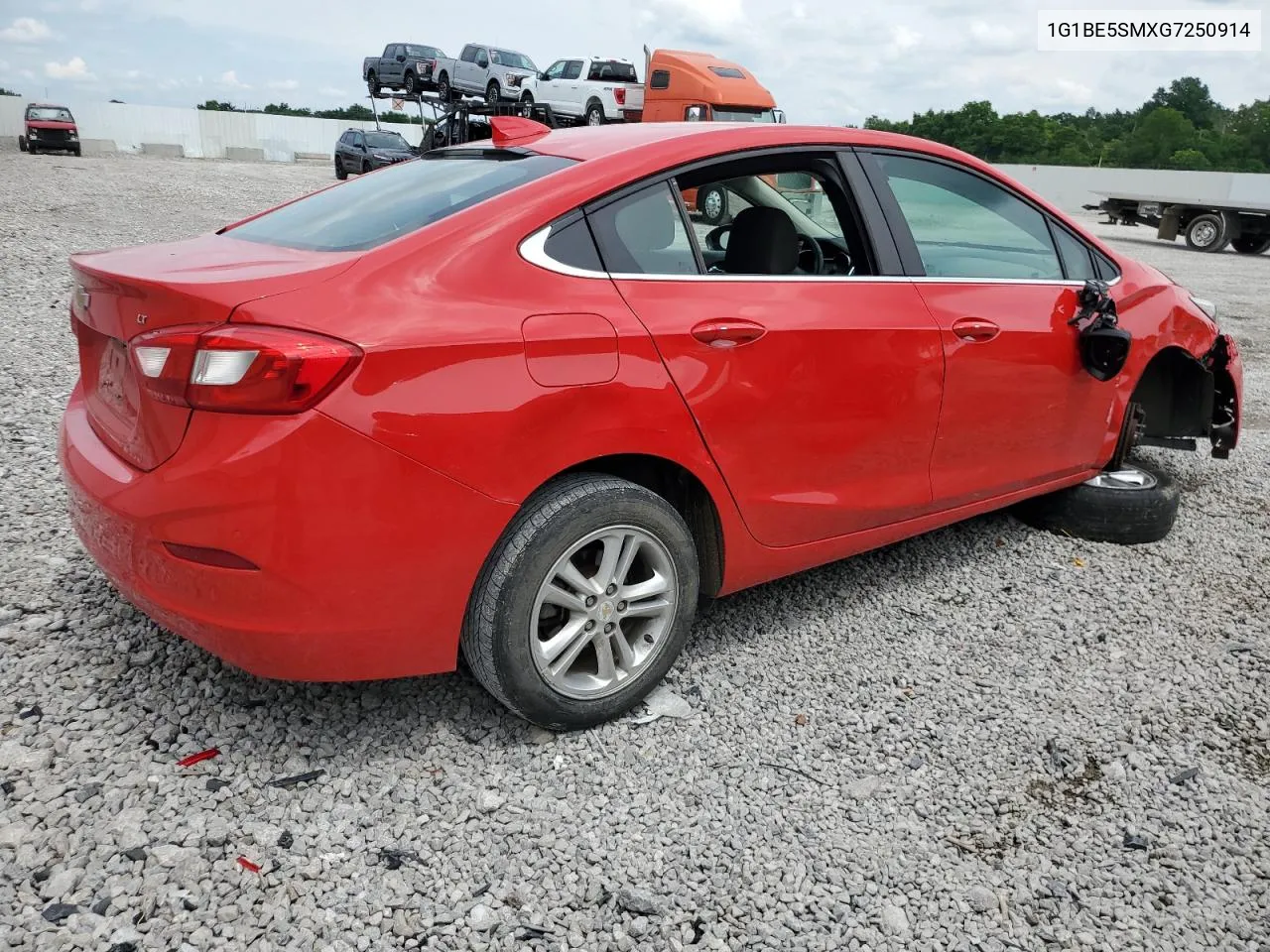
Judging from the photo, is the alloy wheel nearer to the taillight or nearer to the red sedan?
the red sedan

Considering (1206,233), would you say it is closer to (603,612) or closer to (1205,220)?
(1205,220)

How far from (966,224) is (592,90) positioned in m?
21.2

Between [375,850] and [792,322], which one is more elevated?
[792,322]

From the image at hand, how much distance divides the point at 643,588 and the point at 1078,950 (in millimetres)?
1320

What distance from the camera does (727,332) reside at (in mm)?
2689

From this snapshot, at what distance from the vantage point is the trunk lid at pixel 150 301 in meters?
2.21

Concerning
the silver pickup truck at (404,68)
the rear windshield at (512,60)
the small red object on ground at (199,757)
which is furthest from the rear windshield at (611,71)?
the small red object on ground at (199,757)

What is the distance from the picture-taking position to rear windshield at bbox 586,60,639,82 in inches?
914

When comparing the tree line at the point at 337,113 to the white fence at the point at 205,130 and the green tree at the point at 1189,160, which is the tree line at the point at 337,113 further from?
the green tree at the point at 1189,160

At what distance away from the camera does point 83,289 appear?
2.66 m

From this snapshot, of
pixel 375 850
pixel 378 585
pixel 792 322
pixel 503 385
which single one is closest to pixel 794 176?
pixel 792 322

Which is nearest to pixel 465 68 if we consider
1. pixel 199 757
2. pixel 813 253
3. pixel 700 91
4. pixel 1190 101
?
pixel 700 91

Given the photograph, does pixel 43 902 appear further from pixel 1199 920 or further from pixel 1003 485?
pixel 1003 485

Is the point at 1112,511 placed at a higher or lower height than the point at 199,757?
higher
